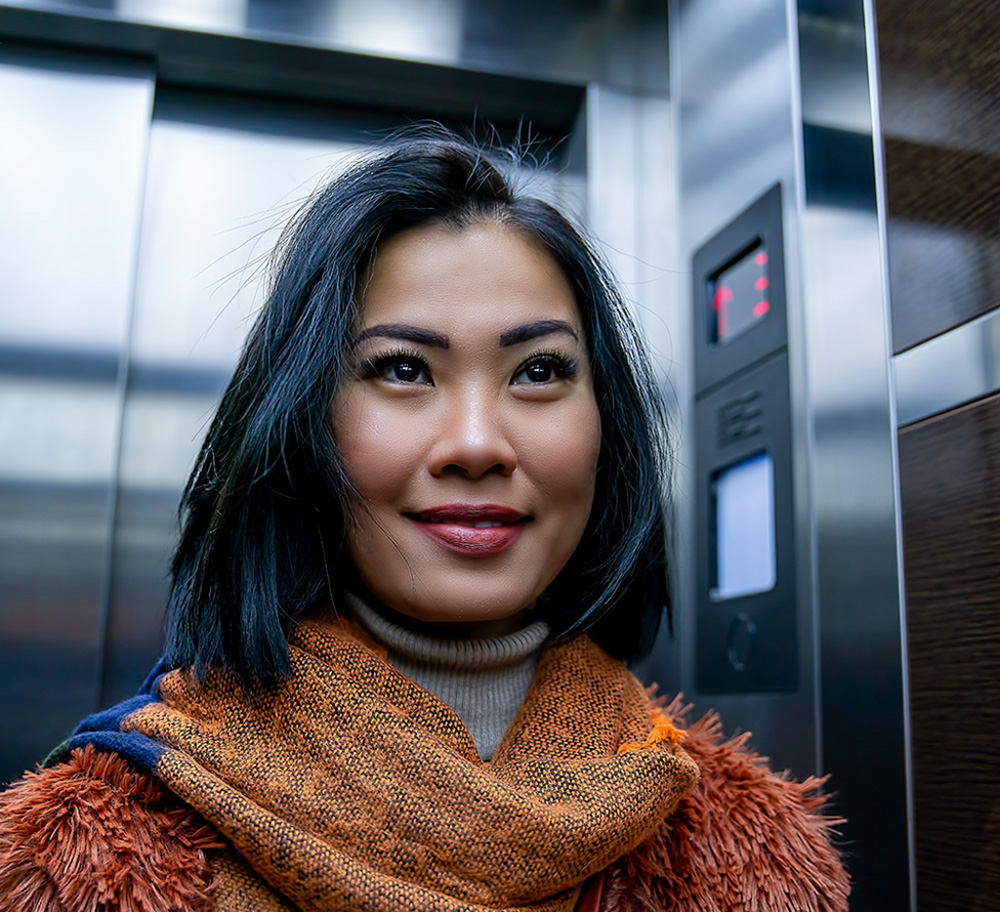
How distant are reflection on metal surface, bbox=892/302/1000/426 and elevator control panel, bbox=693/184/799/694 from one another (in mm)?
230

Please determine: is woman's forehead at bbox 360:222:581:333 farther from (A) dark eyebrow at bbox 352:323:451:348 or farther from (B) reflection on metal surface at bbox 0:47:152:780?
(B) reflection on metal surface at bbox 0:47:152:780

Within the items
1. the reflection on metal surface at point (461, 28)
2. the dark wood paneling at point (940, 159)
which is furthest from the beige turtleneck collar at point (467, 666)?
the reflection on metal surface at point (461, 28)

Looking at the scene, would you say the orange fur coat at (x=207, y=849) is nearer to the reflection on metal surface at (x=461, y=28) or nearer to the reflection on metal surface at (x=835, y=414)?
the reflection on metal surface at (x=835, y=414)

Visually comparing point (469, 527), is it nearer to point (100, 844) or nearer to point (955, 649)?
point (100, 844)

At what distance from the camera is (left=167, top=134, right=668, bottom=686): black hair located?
2.70ft

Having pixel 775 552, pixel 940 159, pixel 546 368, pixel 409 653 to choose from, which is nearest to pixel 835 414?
pixel 775 552

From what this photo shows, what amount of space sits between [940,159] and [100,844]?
934mm

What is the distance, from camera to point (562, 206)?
48.6 inches

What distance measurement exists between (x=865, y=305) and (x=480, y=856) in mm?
765

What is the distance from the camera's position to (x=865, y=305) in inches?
48.3

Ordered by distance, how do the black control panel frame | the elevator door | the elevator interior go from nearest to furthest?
the elevator interior < the black control panel frame < the elevator door

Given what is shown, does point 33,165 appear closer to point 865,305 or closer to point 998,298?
point 865,305

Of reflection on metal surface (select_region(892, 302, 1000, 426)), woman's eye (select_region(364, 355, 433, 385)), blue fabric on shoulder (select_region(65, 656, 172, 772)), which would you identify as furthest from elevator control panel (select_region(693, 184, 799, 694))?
blue fabric on shoulder (select_region(65, 656, 172, 772))

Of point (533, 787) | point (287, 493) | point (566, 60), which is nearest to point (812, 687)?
point (533, 787)
